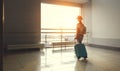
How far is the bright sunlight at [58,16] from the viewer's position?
26.9ft

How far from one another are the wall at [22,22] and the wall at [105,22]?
3.23 meters

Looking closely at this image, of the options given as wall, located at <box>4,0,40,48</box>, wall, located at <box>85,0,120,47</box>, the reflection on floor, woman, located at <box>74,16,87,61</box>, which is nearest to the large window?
wall, located at <box>4,0,40,48</box>

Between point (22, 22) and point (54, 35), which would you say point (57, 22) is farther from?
point (22, 22)

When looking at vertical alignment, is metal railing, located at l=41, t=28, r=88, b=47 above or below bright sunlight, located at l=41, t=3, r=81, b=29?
below

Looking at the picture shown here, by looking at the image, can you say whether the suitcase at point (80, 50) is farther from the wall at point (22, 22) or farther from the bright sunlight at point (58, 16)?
the bright sunlight at point (58, 16)

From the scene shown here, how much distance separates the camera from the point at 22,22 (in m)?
7.00

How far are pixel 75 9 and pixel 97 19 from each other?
1.72 meters

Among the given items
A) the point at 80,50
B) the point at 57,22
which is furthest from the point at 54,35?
the point at 80,50

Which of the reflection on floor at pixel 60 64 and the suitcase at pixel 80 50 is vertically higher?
the suitcase at pixel 80 50

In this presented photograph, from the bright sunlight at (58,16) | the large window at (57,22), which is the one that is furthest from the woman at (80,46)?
the bright sunlight at (58,16)

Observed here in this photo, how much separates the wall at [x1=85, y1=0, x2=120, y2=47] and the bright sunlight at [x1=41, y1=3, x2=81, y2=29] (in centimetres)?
125

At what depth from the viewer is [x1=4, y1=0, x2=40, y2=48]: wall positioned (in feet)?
22.1

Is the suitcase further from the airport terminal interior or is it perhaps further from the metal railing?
the metal railing

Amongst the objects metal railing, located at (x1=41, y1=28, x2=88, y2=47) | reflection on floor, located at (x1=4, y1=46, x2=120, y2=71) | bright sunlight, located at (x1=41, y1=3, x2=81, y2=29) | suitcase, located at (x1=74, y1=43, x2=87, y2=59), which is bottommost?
reflection on floor, located at (x1=4, y1=46, x2=120, y2=71)
